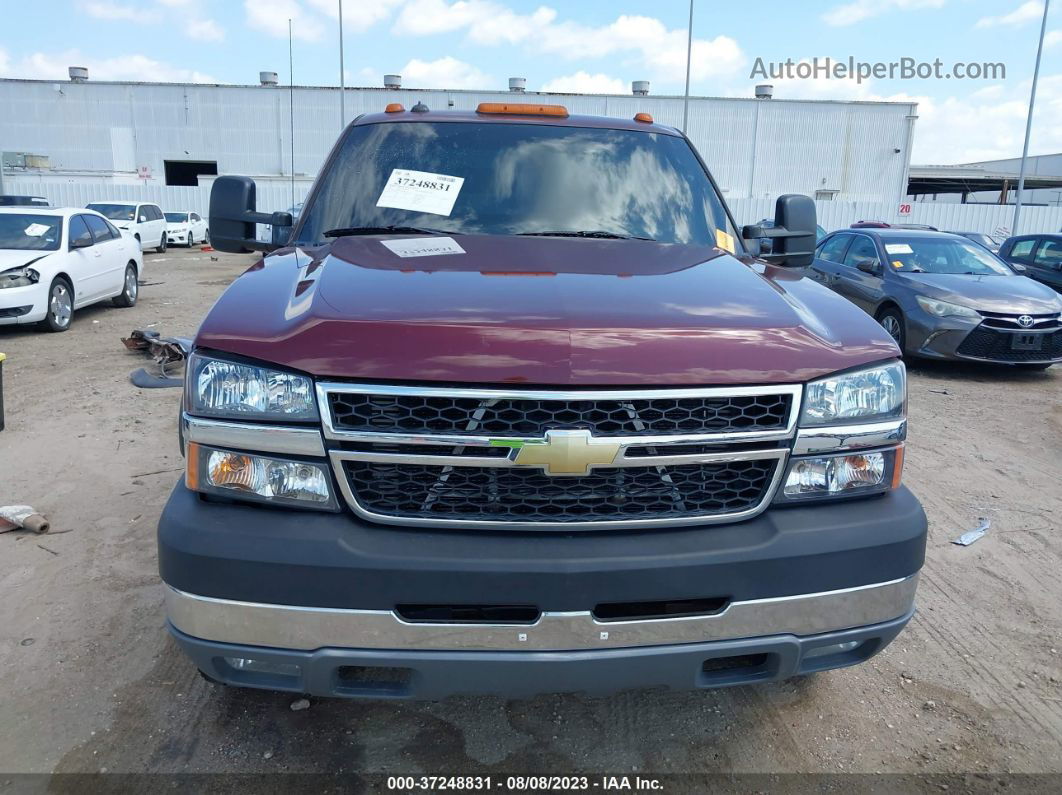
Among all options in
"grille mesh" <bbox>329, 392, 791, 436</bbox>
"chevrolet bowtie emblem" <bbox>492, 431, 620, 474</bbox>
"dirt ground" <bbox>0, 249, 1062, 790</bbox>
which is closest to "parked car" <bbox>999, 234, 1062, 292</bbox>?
"dirt ground" <bbox>0, 249, 1062, 790</bbox>

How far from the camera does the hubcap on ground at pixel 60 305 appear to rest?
9875mm

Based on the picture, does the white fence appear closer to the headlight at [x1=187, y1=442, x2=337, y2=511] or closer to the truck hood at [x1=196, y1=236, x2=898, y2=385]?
the truck hood at [x1=196, y1=236, x2=898, y2=385]

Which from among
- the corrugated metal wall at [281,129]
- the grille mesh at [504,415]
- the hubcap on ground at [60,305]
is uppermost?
the corrugated metal wall at [281,129]

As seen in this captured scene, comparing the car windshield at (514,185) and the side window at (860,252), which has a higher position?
the car windshield at (514,185)

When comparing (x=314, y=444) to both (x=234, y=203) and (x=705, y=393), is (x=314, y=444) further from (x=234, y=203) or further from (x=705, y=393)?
(x=234, y=203)

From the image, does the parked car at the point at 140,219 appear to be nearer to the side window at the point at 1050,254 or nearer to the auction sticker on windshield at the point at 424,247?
the side window at the point at 1050,254

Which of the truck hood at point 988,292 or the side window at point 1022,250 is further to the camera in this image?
the side window at point 1022,250

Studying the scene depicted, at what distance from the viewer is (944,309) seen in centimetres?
822

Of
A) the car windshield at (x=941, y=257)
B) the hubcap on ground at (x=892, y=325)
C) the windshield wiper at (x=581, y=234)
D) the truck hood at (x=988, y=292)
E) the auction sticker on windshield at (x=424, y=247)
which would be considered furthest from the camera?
the car windshield at (x=941, y=257)

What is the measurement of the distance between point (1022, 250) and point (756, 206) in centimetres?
2467

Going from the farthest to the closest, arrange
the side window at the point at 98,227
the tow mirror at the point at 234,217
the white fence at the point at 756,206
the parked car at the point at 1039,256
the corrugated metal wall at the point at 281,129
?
the corrugated metal wall at the point at 281,129 → the white fence at the point at 756,206 → the parked car at the point at 1039,256 → the side window at the point at 98,227 → the tow mirror at the point at 234,217

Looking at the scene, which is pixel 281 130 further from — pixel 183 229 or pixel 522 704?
pixel 522 704

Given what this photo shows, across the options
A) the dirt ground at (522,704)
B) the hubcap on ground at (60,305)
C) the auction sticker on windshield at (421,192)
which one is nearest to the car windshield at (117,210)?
the hubcap on ground at (60,305)

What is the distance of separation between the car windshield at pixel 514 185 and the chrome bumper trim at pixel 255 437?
4.54 ft
